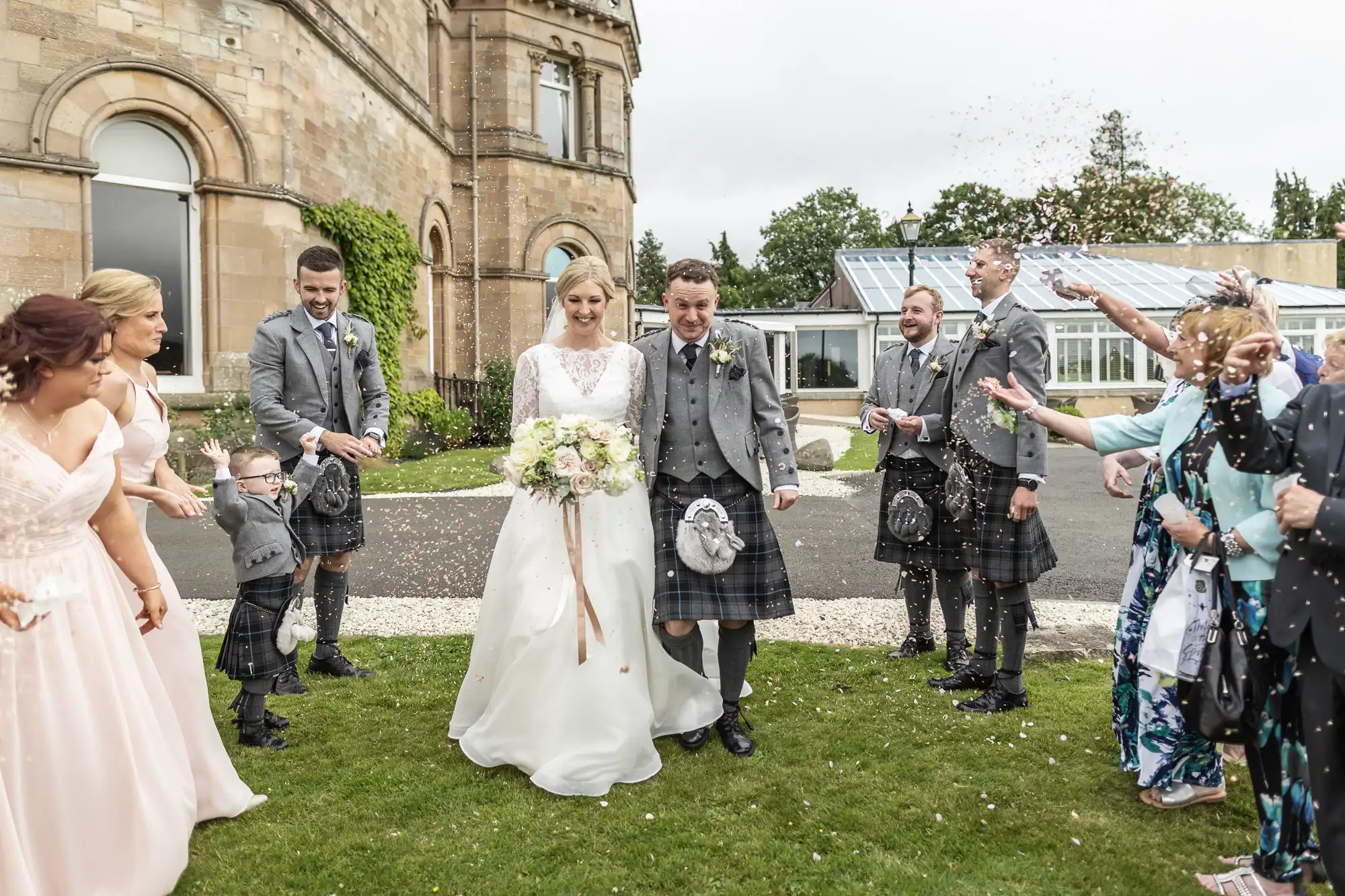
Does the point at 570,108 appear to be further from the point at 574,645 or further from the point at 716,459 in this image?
the point at 574,645

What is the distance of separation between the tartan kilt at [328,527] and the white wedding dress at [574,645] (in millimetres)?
1529

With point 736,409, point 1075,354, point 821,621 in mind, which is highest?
point 1075,354

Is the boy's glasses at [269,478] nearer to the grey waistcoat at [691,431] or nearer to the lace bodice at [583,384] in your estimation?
the lace bodice at [583,384]

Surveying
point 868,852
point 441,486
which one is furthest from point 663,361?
point 441,486

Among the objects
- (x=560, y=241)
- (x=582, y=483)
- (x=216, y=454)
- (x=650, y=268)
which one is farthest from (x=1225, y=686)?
(x=650, y=268)

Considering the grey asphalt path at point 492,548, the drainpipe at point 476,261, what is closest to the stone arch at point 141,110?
the grey asphalt path at point 492,548

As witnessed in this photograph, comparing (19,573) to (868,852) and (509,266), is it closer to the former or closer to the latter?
(868,852)

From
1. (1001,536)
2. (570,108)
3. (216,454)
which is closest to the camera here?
(216,454)

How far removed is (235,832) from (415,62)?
1949 centimetres

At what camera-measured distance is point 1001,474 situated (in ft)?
16.1

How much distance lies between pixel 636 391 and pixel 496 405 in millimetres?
16509

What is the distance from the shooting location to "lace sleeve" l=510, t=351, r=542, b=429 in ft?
15.3

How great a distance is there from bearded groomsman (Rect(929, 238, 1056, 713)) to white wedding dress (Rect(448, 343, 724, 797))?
64.4 inches

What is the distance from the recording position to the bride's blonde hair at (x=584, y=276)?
4465 mm
